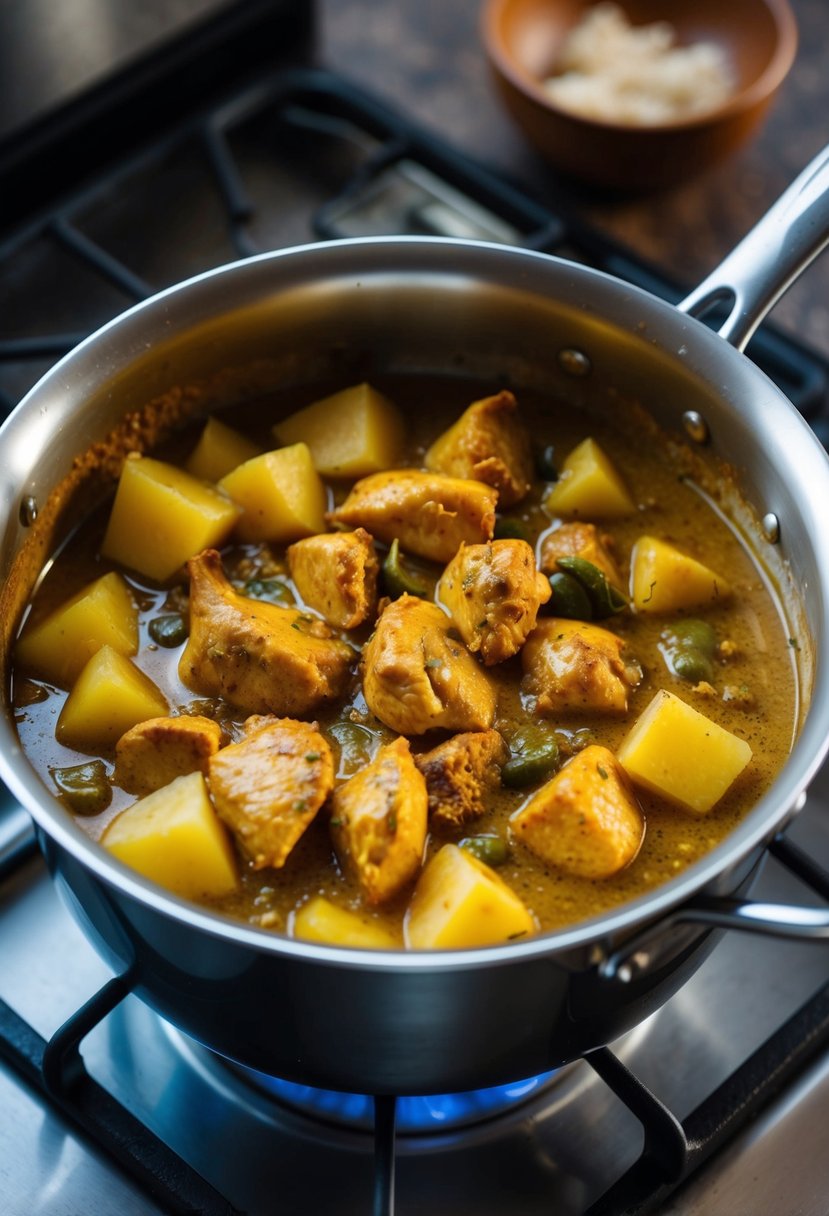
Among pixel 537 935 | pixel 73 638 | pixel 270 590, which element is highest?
pixel 537 935

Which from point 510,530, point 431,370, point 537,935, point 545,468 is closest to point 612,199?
point 431,370

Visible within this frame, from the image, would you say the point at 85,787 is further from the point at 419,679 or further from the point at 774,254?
the point at 774,254

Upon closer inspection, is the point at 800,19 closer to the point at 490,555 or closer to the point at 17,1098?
the point at 490,555

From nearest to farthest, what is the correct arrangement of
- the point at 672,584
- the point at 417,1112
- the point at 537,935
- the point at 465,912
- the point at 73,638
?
the point at 537,935 → the point at 465,912 → the point at 417,1112 → the point at 73,638 → the point at 672,584

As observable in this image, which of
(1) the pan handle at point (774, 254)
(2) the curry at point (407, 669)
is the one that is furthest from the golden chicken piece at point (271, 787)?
(1) the pan handle at point (774, 254)

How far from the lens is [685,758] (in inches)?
78.0

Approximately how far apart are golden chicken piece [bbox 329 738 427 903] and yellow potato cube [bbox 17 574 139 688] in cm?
52

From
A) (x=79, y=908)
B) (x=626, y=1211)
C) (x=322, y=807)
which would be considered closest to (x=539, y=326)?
(x=322, y=807)

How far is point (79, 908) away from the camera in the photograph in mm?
1787

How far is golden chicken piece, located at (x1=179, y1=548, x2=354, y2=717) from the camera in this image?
202 cm

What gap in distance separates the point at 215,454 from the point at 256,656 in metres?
0.58

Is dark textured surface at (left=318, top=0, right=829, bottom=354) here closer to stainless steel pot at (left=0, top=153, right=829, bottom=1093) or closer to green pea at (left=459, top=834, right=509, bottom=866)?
stainless steel pot at (left=0, top=153, right=829, bottom=1093)

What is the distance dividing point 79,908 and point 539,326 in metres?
1.33

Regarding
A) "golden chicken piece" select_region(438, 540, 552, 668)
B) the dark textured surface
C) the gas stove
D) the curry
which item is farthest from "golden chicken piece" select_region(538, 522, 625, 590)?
the dark textured surface
